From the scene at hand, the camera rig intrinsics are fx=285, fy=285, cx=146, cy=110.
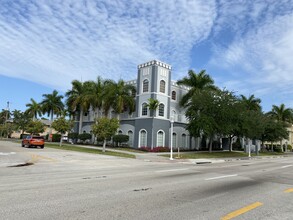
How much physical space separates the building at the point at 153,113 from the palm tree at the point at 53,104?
74.7 feet

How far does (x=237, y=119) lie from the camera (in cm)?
3666

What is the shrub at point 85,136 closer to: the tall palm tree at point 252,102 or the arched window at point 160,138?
the arched window at point 160,138

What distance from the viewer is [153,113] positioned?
3838cm

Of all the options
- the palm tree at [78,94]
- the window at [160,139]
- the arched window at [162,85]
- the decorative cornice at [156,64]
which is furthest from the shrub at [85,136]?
the arched window at [162,85]

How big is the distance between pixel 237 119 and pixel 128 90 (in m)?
16.0

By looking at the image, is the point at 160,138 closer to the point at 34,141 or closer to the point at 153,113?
the point at 153,113

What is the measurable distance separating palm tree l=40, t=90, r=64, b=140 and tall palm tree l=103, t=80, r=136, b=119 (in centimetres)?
2217

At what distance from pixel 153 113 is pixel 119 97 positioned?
5.53m

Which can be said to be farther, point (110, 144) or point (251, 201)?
point (110, 144)

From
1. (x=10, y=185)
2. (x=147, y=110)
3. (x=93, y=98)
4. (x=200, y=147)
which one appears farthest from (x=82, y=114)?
(x=10, y=185)

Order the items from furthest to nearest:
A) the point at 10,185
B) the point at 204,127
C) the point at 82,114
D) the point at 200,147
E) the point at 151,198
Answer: the point at 82,114 < the point at 200,147 < the point at 204,127 < the point at 10,185 < the point at 151,198

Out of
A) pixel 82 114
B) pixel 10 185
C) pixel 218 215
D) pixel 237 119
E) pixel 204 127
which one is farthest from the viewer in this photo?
pixel 82 114

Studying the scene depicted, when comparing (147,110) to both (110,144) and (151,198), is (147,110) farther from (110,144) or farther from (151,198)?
(151,198)

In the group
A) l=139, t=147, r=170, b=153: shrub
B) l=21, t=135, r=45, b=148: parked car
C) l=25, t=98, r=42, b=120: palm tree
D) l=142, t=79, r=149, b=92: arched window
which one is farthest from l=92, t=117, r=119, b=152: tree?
l=25, t=98, r=42, b=120: palm tree
